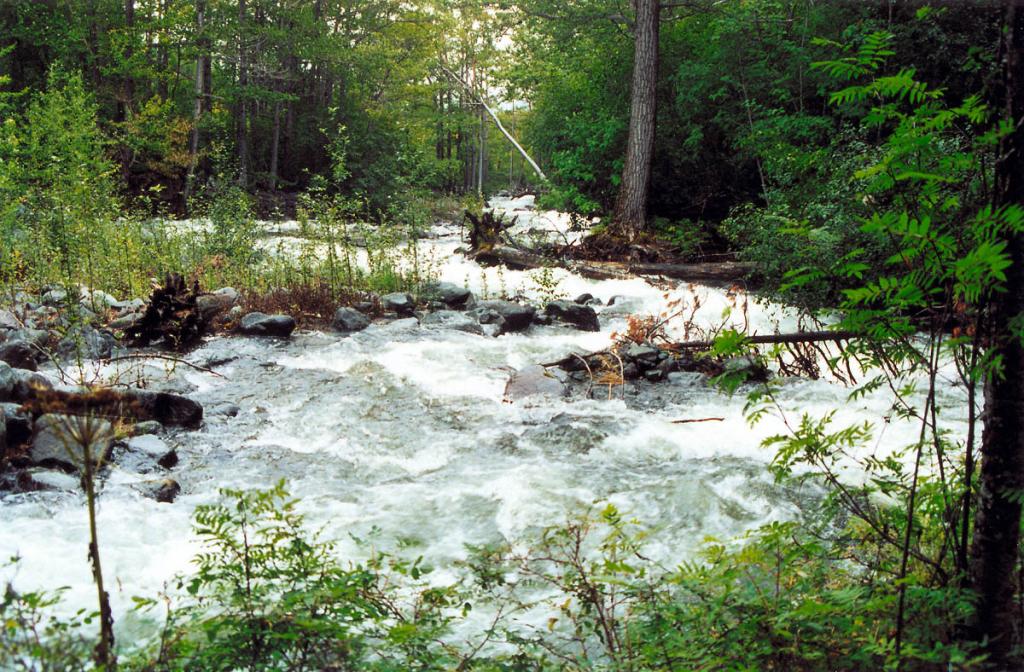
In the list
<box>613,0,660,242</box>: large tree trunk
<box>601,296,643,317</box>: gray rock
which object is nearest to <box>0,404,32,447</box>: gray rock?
<box>601,296,643,317</box>: gray rock

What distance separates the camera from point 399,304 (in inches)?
411

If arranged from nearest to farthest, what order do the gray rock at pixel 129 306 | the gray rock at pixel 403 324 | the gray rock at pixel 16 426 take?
1. the gray rock at pixel 16 426
2. the gray rock at pixel 129 306
3. the gray rock at pixel 403 324

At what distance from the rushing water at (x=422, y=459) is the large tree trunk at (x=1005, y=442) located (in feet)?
5.25

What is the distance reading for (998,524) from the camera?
2.04 meters

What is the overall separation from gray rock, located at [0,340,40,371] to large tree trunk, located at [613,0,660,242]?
35.9 ft

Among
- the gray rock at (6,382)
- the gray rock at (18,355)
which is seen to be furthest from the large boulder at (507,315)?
the gray rock at (6,382)

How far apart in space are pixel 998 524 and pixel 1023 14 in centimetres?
138

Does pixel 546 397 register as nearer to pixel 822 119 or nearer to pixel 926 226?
pixel 926 226

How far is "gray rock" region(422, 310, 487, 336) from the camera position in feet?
31.9

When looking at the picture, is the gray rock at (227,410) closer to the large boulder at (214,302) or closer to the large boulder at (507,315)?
the large boulder at (214,302)

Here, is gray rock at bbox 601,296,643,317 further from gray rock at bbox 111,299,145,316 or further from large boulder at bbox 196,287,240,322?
gray rock at bbox 111,299,145,316

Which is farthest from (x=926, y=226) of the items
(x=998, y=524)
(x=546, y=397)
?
(x=546, y=397)

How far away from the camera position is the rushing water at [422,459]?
13.6 ft

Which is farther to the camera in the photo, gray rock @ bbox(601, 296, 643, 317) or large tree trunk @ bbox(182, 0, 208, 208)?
large tree trunk @ bbox(182, 0, 208, 208)
